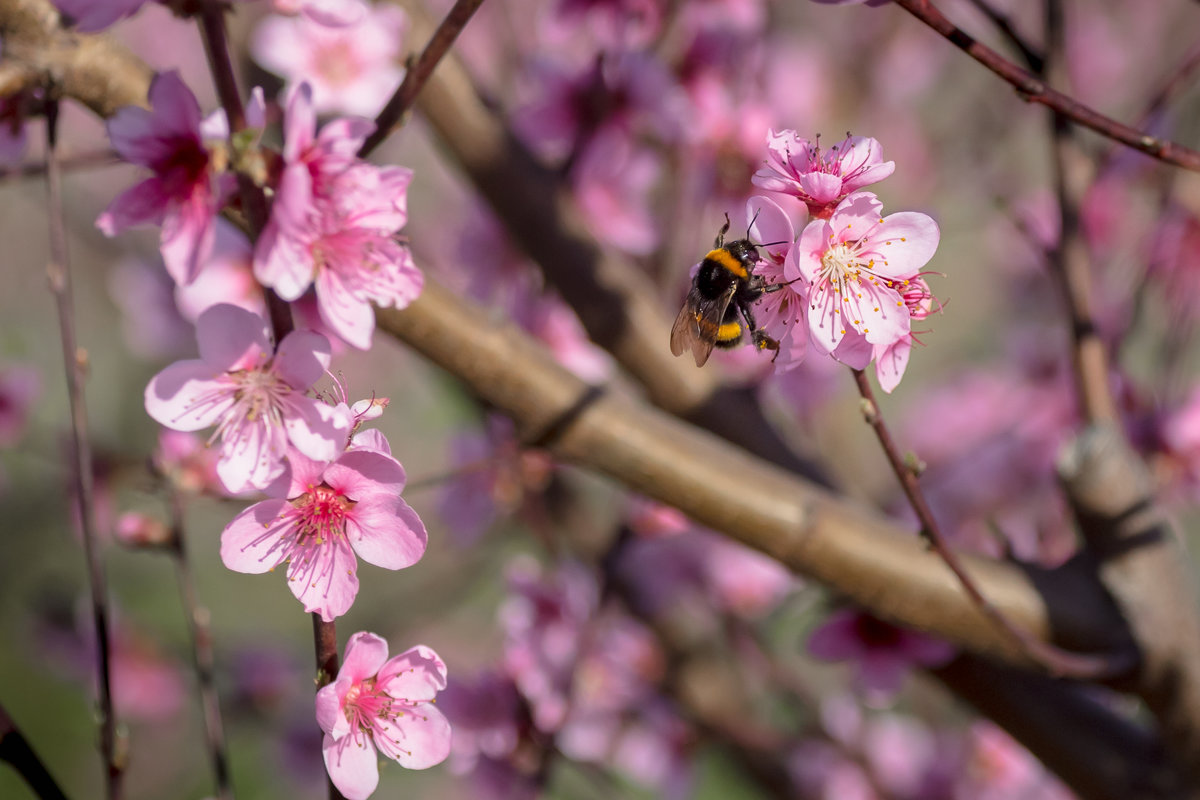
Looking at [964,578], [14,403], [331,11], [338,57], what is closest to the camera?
[331,11]

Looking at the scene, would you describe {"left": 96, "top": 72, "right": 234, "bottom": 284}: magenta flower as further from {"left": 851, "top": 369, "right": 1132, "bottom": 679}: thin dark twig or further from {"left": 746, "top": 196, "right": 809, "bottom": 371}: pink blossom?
{"left": 851, "top": 369, "right": 1132, "bottom": 679}: thin dark twig

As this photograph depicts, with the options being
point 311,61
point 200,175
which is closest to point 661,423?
point 200,175

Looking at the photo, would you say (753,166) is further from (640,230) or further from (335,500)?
(335,500)

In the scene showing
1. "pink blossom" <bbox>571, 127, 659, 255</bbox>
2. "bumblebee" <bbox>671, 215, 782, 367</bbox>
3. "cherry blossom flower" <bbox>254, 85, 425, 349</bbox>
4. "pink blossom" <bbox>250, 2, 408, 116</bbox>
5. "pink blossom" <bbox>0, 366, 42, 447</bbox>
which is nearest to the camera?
"cherry blossom flower" <bbox>254, 85, 425, 349</bbox>

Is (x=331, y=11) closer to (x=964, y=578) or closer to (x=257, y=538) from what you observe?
(x=257, y=538)

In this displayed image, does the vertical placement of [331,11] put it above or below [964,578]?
above

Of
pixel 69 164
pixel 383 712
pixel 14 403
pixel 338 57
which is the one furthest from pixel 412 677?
pixel 14 403

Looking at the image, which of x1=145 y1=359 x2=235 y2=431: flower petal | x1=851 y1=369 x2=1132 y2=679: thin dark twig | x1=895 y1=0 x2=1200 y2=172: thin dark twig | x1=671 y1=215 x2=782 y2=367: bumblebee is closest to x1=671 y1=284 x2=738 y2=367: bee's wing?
x1=671 y1=215 x2=782 y2=367: bumblebee
